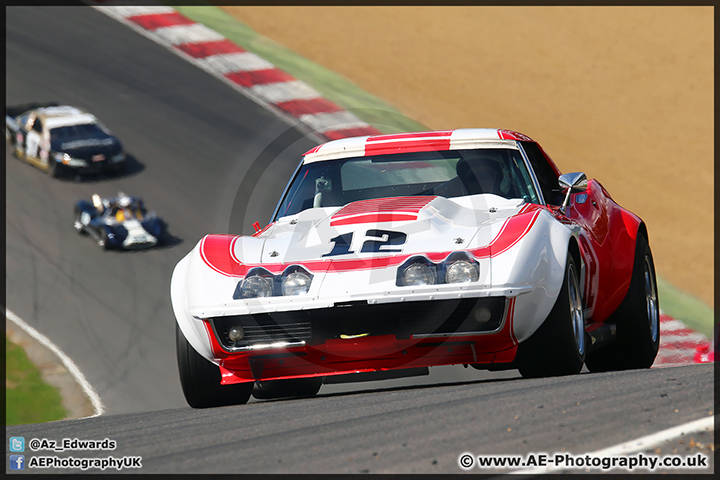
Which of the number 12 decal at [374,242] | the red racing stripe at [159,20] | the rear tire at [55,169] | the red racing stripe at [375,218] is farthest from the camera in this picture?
the red racing stripe at [159,20]

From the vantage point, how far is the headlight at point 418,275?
15.8 feet

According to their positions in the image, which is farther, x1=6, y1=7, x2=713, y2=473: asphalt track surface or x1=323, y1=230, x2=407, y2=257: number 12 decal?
x1=323, y1=230, x2=407, y2=257: number 12 decal

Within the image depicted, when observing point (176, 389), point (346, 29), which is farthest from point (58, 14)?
point (176, 389)

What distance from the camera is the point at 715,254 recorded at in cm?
1405

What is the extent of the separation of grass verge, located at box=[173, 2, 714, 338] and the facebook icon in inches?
517

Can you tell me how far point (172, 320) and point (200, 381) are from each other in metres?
6.57

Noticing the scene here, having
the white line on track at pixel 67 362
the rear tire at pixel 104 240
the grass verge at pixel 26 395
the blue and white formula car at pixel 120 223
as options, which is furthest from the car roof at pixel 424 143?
the rear tire at pixel 104 240

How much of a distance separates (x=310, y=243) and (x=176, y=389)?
5.56 metres

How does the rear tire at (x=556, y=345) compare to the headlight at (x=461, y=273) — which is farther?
the rear tire at (x=556, y=345)

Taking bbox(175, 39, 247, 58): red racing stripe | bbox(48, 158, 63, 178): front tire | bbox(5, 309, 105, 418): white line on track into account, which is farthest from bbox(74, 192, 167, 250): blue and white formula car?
bbox(175, 39, 247, 58): red racing stripe

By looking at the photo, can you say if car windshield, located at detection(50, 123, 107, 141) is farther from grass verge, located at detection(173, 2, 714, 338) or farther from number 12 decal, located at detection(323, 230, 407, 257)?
number 12 decal, located at detection(323, 230, 407, 257)

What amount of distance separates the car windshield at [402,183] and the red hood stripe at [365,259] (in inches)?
26.7

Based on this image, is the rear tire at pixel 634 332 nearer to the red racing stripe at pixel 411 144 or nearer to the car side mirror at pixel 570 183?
the car side mirror at pixel 570 183

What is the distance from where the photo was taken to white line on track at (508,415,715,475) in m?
3.17
